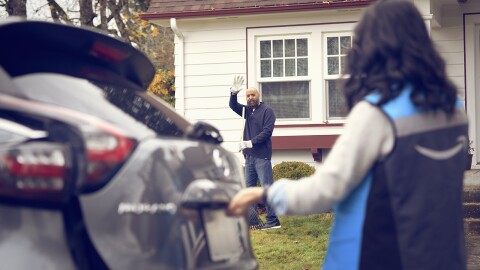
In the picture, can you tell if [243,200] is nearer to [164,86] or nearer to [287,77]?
[287,77]

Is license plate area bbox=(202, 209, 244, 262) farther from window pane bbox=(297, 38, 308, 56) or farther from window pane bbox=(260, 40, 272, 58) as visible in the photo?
window pane bbox=(260, 40, 272, 58)

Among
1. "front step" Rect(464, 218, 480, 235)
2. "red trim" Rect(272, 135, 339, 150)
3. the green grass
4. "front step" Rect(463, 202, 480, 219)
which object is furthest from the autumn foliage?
"front step" Rect(464, 218, 480, 235)

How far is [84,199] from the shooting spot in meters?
2.82

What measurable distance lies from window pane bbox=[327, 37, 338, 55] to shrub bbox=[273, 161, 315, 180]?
253 centimetres

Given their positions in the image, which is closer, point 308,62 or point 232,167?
point 232,167

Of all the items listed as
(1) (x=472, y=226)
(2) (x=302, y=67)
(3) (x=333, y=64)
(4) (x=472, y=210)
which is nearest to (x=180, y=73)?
(2) (x=302, y=67)

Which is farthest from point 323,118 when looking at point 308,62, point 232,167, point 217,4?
point 232,167

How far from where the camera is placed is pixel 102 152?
112 inches

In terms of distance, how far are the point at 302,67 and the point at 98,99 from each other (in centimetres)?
1122

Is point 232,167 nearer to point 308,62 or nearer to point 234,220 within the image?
point 234,220

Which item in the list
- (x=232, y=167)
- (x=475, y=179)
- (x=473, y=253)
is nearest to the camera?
(x=232, y=167)

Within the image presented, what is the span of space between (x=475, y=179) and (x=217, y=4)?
544cm

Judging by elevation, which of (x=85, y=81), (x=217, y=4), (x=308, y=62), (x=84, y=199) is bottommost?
(x=84, y=199)

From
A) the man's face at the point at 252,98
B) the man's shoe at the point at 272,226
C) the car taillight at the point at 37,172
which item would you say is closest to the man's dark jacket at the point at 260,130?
the man's face at the point at 252,98
